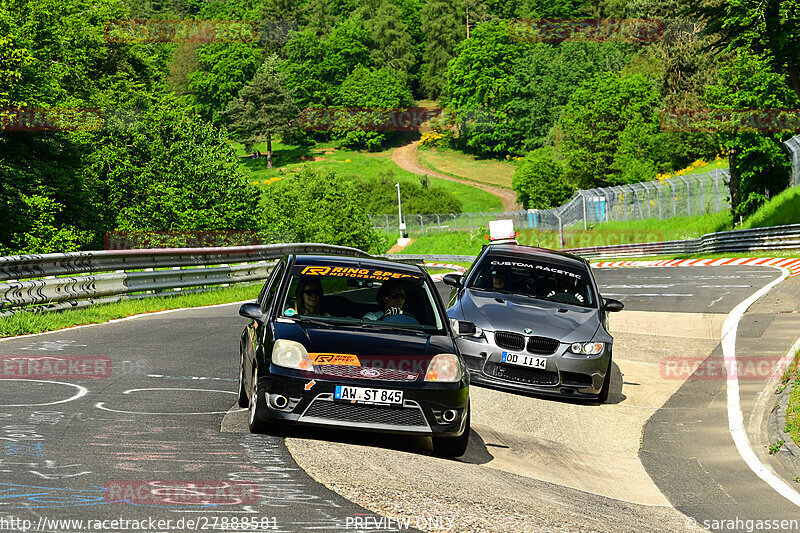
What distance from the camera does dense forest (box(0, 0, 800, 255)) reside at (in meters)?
42.7

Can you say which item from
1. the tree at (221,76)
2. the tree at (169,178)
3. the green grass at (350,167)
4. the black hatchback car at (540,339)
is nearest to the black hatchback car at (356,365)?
the black hatchback car at (540,339)

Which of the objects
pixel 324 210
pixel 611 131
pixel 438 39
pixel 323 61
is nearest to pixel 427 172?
pixel 324 210

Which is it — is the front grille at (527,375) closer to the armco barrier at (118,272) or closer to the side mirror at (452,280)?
the side mirror at (452,280)

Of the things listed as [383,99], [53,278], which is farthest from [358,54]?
[53,278]

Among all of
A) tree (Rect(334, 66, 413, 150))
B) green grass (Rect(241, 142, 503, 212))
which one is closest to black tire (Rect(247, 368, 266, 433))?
green grass (Rect(241, 142, 503, 212))

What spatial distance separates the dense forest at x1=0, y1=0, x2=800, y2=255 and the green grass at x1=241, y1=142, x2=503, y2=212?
354cm

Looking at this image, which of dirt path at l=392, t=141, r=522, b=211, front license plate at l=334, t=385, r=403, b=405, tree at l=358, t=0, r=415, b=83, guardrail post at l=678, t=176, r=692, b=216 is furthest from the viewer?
tree at l=358, t=0, r=415, b=83

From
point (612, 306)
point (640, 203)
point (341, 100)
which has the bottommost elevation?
point (640, 203)

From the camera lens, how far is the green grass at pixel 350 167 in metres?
119

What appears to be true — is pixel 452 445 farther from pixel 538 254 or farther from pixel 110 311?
pixel 110 311

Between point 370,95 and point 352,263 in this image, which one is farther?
point 370,95

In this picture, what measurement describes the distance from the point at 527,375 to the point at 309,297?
360cm

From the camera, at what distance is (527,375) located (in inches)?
437

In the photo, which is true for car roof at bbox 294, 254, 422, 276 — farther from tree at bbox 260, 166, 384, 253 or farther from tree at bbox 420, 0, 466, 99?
tree at bbox 420, 0, 466, 99
